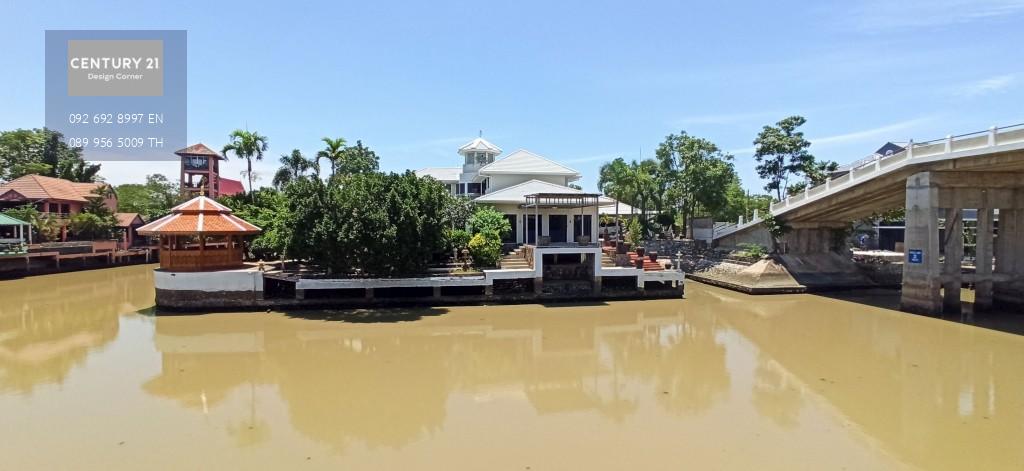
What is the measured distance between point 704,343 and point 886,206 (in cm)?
1596

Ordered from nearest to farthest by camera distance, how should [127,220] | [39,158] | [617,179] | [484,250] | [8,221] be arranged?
[484,250] → [8,221] → [617,179] → [127,220] → [39,158]

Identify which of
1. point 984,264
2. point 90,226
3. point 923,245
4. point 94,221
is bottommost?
Result: point 984,264

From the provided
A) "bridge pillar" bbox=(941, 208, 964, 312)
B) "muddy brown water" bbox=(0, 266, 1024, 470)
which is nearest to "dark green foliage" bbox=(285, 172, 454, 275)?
"muddy brown water" bbox=(0, 266, 1024, 470)

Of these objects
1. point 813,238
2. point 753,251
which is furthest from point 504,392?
point 813,238

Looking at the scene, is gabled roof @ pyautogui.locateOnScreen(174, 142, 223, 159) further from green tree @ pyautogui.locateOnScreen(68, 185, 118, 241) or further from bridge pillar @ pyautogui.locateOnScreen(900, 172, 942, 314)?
bridge pillar @ pyautogui.locateOnScreen(900, 172, 942, 314)

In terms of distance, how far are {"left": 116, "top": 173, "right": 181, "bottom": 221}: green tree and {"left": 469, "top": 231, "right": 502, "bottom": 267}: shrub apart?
29.0 metres

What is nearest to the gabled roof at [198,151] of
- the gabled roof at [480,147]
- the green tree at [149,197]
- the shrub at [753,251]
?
the green tree at [149,197]

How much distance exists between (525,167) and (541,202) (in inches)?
188

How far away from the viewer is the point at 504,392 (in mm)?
9867

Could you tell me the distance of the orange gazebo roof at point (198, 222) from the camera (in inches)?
700

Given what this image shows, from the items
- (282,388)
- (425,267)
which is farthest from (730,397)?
(425,267)

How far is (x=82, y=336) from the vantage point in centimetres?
1432

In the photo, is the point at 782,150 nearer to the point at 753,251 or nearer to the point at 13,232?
the point at 753,251

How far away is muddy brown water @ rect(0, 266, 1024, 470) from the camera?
7.02m
